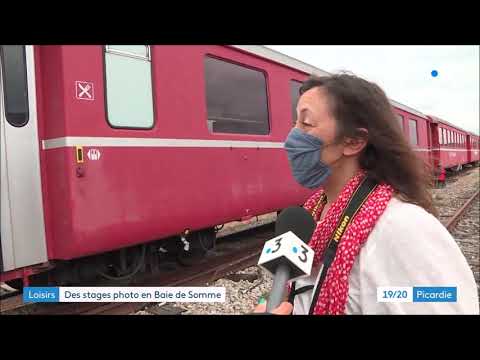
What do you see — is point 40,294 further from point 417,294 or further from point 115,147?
point 417,294

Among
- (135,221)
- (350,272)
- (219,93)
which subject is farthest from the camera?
(219,93)

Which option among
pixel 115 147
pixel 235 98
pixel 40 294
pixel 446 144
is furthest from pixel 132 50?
pixel 446 144

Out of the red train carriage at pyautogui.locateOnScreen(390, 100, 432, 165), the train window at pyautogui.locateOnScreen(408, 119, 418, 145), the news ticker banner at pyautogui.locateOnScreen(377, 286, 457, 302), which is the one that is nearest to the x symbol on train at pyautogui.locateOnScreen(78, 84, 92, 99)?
the news ticker banner at pyautogui.locateOnScreen(377, 286, 457, 302)

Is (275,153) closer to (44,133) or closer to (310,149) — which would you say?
(44,133)

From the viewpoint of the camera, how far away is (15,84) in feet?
10.9

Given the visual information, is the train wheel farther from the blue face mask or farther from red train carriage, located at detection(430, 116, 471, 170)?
red train carriage, located at detection(430, 116, 471, 170)

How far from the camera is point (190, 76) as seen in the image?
172 inches

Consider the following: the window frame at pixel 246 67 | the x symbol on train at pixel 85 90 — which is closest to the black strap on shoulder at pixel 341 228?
the x symbol on train at pixel 85 90

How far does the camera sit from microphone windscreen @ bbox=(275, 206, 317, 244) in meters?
1.22

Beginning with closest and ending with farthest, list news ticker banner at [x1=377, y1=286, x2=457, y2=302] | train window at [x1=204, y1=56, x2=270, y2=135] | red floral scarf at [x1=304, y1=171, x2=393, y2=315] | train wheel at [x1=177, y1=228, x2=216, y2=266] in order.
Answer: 1. news ticker banner at [x1=377, y1=286, x2=457, y2=302]
2. red floral scarf at [x1=304, y1=171, x2=393, y2=315]
3. train window at [x1=204, y1=56, x2=270, y2=135]
4. train wheel at [x1=177, y1=228, x2=216, y2=266]

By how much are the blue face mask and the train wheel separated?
3.73 metres

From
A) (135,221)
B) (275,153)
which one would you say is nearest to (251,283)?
(135,221)

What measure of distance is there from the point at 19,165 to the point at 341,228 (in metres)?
2.86
